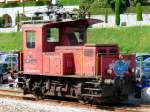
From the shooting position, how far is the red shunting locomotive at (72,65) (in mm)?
20844

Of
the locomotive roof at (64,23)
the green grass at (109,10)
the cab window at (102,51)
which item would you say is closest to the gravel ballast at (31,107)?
the cab window at (102,51)

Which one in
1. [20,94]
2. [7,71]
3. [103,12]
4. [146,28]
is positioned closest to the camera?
[20,94]

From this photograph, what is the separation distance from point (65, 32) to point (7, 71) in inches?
381

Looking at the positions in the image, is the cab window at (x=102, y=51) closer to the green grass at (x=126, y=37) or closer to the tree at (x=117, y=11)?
the green grass at (x=126, y=37)

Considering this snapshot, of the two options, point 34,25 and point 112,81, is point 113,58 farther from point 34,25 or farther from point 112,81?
point 34,25

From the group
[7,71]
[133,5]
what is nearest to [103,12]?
[133,5]

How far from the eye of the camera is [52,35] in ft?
74.5

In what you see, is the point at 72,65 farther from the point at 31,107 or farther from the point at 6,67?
the point at 6,67

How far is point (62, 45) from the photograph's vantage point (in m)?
22.8

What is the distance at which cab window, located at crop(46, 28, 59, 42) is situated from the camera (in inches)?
883

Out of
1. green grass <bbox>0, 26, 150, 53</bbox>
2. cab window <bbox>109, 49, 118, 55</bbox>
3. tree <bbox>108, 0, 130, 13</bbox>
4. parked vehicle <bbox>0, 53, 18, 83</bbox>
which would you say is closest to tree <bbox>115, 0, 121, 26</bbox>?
tree <bbox>108, 0, 130, 13</bbox>

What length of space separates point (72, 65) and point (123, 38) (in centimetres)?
3538

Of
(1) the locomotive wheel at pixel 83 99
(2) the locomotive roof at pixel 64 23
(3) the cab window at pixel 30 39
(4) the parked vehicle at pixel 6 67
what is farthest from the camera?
(4) the parked vehicle at pixel 6 67

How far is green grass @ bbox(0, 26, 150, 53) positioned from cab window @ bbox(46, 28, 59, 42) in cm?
2901
